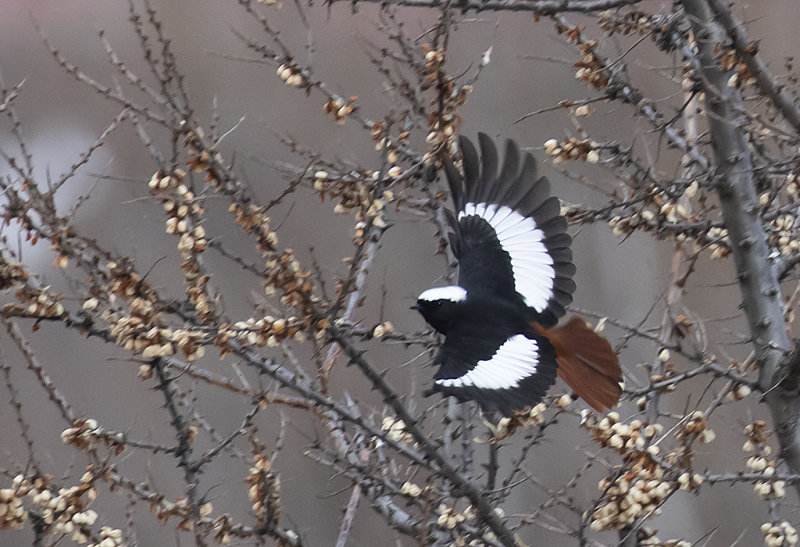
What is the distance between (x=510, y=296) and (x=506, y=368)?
53 centimetres

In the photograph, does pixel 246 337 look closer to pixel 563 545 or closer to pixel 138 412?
pixel 138 412

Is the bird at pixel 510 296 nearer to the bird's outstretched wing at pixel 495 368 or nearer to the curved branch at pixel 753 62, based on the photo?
the bird's outstretched wing at pixel 495 368

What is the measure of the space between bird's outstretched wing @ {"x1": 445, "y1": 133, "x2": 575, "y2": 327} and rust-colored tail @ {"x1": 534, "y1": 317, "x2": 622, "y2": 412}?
0.18 meters

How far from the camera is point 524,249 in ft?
11.3

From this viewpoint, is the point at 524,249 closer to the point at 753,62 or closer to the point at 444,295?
the point at 444,295

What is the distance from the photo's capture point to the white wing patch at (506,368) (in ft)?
9.13

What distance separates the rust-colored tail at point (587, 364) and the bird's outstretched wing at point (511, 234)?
0.58 ft

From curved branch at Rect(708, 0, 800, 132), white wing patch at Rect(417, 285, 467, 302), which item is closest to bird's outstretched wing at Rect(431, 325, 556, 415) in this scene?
white wing patch at Rect(417, 285, 467, 302)

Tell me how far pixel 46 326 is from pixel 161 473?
1479 mm

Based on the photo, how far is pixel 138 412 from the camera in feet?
23.5

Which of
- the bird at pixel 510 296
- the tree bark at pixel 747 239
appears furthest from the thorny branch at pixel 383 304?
the bird at pixel 510 296

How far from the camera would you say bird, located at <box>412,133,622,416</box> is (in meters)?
2.99

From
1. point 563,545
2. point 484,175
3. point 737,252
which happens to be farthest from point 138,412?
point 737,252

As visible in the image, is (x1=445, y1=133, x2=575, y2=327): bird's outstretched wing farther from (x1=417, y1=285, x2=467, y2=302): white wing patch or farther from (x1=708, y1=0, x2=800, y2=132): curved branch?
(x1=708, y1=0, x2=800, y2=132): curved branch
